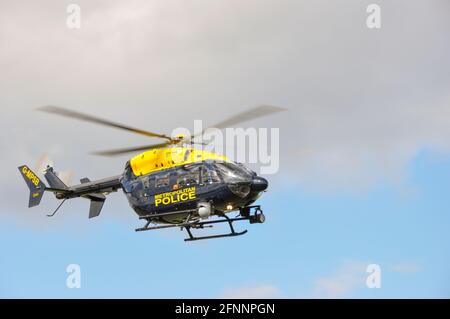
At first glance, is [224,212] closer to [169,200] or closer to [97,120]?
[169,200]

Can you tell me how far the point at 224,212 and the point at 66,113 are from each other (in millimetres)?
7005

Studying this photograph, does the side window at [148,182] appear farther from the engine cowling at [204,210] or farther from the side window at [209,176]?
the engine cowling at [204,210]

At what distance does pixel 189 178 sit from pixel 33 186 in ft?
33.2

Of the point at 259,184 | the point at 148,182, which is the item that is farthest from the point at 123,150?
the point at 259,184

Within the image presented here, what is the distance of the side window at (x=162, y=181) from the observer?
3378cm

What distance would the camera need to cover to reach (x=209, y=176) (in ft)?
107

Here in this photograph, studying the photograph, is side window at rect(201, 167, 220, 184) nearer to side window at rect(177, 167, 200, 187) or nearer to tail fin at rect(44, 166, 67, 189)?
side window at rect(177, 167, 200, 187)

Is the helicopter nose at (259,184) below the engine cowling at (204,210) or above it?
above

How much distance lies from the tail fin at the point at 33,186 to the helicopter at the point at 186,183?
522cm

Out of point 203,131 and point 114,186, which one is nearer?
point 203,131

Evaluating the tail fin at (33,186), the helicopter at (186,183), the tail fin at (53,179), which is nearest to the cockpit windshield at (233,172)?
the helicopter at (186,183)
